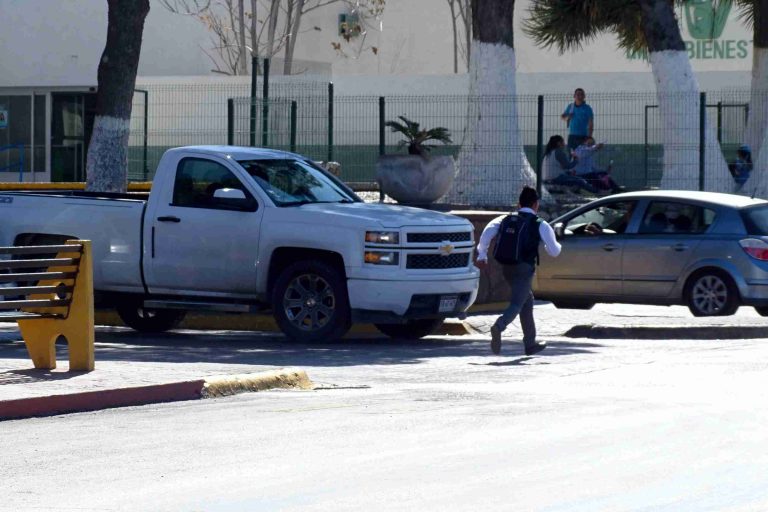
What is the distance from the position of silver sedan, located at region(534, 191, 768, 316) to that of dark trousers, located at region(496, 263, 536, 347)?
11.9 feet

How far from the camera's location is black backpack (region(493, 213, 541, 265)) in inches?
570

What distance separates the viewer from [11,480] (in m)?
7.93

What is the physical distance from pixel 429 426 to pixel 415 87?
2810 centimetres

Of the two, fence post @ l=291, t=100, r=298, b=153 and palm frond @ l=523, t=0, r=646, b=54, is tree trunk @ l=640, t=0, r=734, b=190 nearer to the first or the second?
palm frond @ l=523, t=0, r=646, b=54

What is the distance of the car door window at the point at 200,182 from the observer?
1595 centimetres

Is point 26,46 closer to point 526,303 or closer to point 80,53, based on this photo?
point 80,53

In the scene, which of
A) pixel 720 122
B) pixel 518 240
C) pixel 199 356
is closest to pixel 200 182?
pixel 199 356

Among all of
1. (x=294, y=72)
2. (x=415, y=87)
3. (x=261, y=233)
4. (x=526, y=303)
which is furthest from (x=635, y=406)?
(x=294, y=72)

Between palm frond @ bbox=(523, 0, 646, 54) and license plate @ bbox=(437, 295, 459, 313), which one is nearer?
license plate @ bbox=(437, 295, 459, 313)

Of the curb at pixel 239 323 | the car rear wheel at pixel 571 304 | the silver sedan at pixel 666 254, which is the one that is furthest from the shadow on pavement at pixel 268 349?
the car rear wheel at pixel 571 304

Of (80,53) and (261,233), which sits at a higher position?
(80,53)

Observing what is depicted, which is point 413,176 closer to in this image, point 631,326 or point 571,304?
point 571,304

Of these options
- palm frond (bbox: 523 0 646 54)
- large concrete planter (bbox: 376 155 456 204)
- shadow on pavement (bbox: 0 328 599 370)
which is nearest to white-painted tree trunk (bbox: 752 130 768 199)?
palm frond (bbox: 523 0 646 54)

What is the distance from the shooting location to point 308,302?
607 inches
